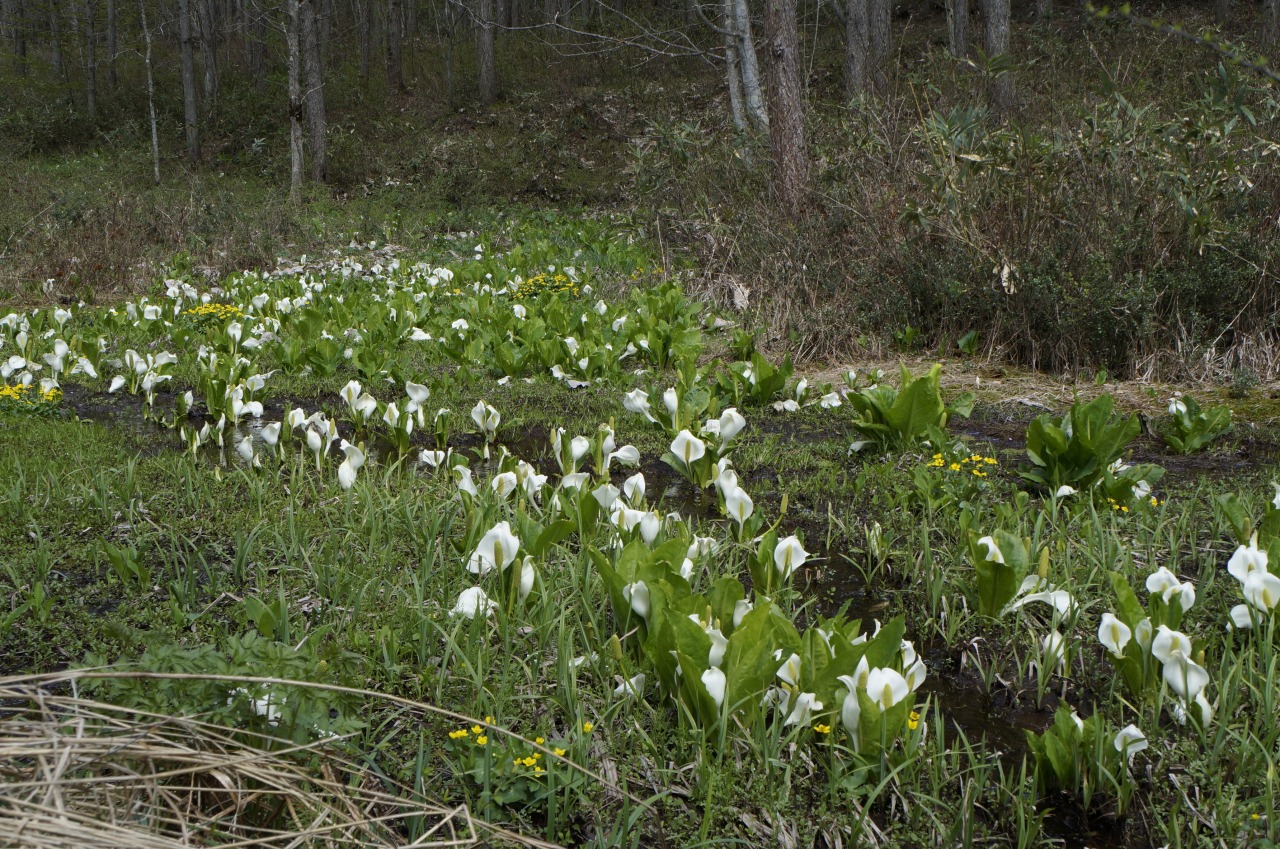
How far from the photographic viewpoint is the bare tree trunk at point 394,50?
26062mm

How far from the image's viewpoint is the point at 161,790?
4.98 ft

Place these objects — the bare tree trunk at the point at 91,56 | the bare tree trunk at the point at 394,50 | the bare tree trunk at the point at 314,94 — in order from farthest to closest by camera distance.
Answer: the bare tree trunk at the point at 394,50 → the bare tree trunk at the point at 91,56 → the bare tree trunk at the point at 314,94

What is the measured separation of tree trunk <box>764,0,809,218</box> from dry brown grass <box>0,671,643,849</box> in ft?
22.7

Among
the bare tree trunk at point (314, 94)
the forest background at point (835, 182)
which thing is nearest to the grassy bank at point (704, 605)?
the forest background at point (835, 182)

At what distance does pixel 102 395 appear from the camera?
5.95m

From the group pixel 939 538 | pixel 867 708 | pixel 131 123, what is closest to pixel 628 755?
pixel 867 708

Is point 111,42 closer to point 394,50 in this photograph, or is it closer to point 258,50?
point 258,50

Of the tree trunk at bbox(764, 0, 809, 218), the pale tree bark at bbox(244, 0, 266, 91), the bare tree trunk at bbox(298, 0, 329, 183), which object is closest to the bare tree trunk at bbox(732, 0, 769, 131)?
the tree trunk at bbox(764, 0, 809, 218)

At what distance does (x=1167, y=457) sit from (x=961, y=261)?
2.40m

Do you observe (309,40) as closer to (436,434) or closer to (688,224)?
(688,224)

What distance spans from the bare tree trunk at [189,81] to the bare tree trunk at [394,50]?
584cm

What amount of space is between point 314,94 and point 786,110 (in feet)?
42.9

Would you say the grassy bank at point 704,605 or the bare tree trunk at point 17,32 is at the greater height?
the bare tree trunk at point 17,32

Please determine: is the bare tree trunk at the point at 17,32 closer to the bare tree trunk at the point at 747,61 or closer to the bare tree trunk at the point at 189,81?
the bare tree trunk at the point at 189,81
